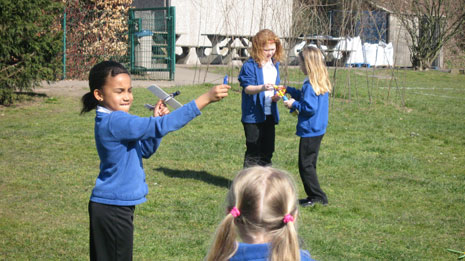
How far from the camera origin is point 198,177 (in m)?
7.10

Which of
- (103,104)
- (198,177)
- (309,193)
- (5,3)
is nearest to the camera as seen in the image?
(103,104)

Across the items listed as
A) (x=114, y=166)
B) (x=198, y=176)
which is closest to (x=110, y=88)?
(x=114, y=166)

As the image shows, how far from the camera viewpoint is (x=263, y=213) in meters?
2.01

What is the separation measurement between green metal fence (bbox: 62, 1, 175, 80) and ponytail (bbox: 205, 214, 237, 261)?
1488 centimetres

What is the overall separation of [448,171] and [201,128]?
4380 mm

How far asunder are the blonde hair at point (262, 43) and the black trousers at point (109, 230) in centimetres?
330

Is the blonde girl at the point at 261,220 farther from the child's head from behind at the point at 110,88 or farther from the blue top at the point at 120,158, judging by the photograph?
the child's head from behind at the point at 110,88

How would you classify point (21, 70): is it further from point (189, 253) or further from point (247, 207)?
point (247, 207)

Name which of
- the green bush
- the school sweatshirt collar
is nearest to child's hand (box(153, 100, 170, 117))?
the school sweatshirt collar

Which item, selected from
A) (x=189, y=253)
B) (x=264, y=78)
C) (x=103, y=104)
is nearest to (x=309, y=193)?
(x=264, y=78)

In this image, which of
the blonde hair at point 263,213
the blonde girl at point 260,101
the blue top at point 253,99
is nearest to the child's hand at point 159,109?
the blonde hair at point 263,213

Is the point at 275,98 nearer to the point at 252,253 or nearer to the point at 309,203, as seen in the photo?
the point at 309,203

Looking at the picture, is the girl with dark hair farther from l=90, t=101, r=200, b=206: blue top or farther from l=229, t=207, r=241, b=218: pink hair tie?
l=229, t=207, r=241, b=218: pink hair tie

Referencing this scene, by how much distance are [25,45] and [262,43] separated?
724cm
